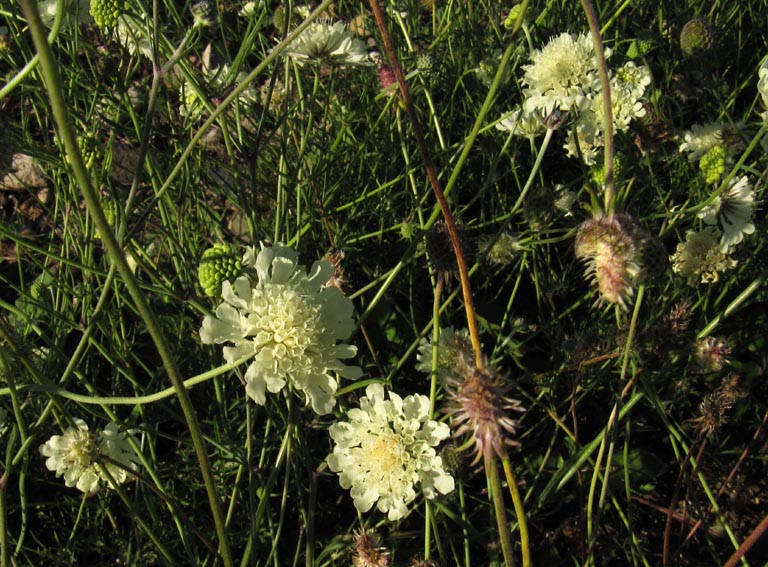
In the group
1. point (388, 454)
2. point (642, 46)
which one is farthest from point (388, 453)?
point (642, 46)

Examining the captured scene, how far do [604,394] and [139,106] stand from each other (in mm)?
1597

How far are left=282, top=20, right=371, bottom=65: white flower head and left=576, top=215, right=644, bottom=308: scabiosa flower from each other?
0.73m

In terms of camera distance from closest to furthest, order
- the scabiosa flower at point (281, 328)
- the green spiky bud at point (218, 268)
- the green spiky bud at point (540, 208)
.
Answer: the scabiosa flower at point (281, 328), the green spiky bud at point (218, 268), the green spiky bud at point (540, 208)

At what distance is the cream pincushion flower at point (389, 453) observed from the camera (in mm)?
1108

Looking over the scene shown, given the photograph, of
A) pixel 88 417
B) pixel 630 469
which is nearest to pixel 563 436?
pixel 630 469

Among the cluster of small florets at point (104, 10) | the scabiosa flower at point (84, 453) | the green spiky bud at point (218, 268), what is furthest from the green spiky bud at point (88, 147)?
the scabiosa flower at point (84, 453)

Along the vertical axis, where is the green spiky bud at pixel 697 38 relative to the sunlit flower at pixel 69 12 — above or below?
below

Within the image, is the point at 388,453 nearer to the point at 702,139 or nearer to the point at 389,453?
the point at 389,453

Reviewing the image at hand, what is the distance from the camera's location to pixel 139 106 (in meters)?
1.98

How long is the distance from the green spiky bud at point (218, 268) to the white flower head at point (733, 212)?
1017 millimetres

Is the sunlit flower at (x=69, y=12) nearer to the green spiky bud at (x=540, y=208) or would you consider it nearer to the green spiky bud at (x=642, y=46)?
the green spiky bud at (x=540, y=208)

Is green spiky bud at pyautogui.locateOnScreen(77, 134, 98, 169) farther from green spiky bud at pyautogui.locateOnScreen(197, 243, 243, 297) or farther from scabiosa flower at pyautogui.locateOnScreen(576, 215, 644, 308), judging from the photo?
scabiosa flower at pyautogui.locateOnScreen(576, 215, 644, 308)

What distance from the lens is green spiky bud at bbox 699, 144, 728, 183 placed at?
1444mm

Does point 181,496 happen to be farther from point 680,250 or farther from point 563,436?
point 680,250
